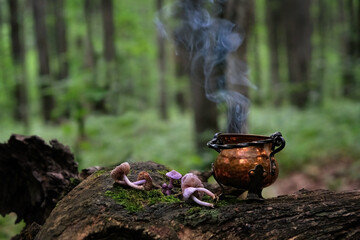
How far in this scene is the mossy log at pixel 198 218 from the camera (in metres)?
1.73

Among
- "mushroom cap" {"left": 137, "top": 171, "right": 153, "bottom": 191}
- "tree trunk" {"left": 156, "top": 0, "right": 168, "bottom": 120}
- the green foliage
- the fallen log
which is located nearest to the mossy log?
the fallen log

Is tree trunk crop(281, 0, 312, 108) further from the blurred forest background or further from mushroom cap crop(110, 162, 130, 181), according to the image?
mushroom cap crop(110, 162, 130, 181)

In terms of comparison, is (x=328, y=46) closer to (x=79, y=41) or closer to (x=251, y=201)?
(x=79, y=41)

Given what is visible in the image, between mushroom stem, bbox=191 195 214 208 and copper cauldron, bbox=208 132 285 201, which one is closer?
mushroom stem, bbox=191 195 214 208

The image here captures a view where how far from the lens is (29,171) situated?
2.75 m

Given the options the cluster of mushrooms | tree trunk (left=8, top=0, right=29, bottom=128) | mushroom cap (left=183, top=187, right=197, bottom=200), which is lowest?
mushroom cap (left=183, top=187, right=197, bottom=200)

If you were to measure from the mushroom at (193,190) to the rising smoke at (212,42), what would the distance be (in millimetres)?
1402

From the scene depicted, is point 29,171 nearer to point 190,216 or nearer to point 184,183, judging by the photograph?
point 184,183

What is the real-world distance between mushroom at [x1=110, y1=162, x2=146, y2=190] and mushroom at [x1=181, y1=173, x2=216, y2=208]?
272 mm

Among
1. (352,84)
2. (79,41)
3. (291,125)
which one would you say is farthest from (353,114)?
(79,41)

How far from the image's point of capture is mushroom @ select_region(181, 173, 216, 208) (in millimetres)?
1878

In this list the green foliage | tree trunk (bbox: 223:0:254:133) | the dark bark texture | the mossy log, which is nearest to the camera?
the mossy log

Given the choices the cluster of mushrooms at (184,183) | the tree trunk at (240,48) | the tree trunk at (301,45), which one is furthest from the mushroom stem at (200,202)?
the tree trunk at (301,45)

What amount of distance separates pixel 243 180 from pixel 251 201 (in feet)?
0.42
